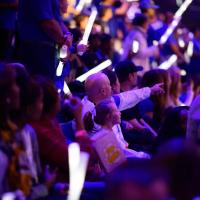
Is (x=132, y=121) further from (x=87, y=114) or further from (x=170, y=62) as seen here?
(x=170, y=62)

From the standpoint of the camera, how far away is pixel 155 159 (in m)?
3.06

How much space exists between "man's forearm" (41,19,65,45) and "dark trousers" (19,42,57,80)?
4.8 inches

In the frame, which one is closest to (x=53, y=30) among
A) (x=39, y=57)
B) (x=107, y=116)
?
(x=39, y=57)

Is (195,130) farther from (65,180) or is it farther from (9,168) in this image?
(9,168)

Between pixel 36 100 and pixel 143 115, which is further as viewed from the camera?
pixel 143 115

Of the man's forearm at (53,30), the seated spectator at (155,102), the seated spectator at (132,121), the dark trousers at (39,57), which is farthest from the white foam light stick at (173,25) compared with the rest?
the man's forearm at (53,30)

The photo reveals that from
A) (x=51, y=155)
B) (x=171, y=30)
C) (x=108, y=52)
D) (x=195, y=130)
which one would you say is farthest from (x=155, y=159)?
(x=171, y=30)

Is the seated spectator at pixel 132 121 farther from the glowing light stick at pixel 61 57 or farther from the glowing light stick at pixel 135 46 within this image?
the glowing light stick at pixel 135 46

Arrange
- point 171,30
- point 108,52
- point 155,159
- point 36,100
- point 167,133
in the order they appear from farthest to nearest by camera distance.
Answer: point 171,30
point 108,52
point 167,133
point 36,100
point 155,159

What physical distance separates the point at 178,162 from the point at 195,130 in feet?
5.40

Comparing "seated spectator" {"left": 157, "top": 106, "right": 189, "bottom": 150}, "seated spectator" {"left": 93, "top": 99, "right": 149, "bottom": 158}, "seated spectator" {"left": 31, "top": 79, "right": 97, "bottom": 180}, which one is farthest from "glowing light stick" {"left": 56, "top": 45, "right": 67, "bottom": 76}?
"seated spectator" {"left": 31, "top": 79, "right": 97, "bottom": 180}

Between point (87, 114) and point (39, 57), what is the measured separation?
0.58 meters

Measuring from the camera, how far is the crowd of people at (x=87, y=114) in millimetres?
3102

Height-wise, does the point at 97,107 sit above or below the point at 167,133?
above
